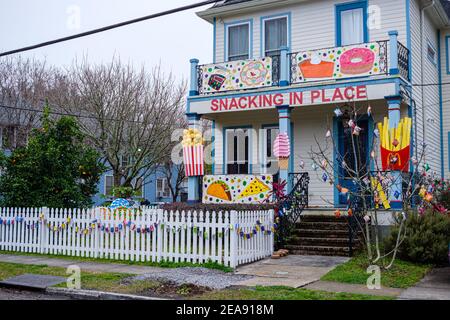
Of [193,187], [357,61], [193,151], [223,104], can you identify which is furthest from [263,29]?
[193,187]

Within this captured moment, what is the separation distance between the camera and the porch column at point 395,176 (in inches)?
543

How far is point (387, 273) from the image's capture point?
10141 mm

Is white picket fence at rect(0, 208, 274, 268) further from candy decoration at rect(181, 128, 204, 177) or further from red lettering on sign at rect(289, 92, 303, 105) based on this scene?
red lettering on sign at rect(289, 92, 303, 105)

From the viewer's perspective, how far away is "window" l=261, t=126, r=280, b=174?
17828mm

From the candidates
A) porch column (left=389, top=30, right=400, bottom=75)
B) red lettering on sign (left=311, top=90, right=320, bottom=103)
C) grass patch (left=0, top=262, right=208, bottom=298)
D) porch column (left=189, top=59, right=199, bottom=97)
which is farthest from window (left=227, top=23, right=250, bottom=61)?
grass patch (left=0, top=262, right=208, bottom=298)

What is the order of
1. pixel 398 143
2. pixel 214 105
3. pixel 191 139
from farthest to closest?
pixel 214 105
pixel 191 139
pixel 398 143

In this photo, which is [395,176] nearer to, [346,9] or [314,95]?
[314,95]

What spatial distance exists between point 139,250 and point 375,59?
8.31 metres

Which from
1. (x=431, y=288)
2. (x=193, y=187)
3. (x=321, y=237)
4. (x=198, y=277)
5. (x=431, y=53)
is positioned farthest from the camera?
(x=431, y=53)

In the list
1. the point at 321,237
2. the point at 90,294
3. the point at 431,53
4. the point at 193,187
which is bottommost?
the point at 90,294

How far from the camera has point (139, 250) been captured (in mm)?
12383

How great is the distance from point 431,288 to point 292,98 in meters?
7.98
